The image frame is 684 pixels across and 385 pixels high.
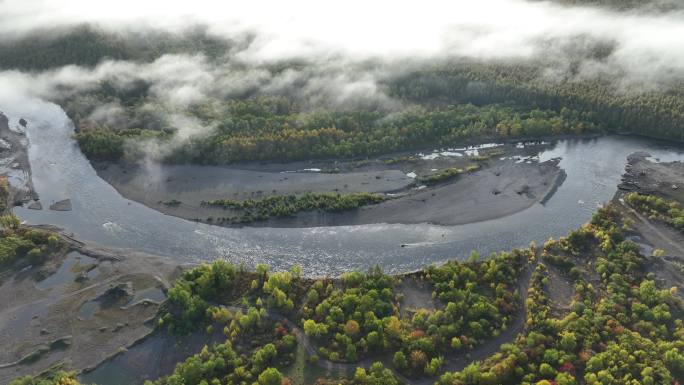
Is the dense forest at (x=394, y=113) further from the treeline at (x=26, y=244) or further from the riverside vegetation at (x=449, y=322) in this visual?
the riverside vegetation at (x=449, y=322)

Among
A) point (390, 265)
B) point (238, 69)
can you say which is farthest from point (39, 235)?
point (238, 69)

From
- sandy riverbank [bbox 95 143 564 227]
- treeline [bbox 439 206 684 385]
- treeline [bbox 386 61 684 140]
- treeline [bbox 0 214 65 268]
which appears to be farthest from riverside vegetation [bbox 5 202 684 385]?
treeline [bbox 386 61 684 140]

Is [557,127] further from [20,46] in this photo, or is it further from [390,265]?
[20,46]

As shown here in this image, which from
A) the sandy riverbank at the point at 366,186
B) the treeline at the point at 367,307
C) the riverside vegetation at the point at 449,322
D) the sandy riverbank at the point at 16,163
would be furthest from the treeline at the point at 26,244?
the riverside vegetation at the point at 449,322

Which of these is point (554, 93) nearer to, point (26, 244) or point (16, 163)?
point (26, 244)

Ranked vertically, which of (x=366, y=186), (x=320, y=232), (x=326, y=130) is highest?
(x=326, y=130)

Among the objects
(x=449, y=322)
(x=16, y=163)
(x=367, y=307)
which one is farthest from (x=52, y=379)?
(x=16, y=163)
